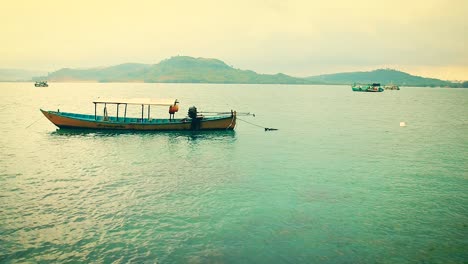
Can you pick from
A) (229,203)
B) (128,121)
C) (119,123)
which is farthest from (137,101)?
(229,203)

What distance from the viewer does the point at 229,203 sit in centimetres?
2308

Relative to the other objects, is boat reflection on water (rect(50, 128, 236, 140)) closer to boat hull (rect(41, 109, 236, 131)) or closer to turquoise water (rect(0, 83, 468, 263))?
boat hull (rect(41, 109, 236, 131))

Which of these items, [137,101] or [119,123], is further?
[119,123]

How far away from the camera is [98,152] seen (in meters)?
38.0

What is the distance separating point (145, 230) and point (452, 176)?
2826cm

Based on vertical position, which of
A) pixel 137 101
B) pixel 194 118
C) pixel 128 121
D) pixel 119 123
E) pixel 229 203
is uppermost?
pixel 137 101

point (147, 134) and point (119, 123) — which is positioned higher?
point (119, 123)

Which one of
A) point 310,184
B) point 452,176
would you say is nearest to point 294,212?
point 310,184

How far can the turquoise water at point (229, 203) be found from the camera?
16.7 metres

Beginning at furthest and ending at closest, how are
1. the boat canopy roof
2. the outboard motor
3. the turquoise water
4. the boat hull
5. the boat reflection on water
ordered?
the outboard motor < the boat hull < the boat canopy roof < the boat reflection on water < the turquoise water

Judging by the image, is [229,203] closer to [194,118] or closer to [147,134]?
[194,118]

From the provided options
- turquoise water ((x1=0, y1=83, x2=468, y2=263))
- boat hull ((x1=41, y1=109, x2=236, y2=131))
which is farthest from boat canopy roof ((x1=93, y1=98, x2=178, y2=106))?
turquoise water ((x1=0, y1=83, x2=468, y2=263))

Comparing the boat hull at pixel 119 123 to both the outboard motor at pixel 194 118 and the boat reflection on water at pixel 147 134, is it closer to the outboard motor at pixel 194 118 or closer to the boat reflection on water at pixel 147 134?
the outboard motor at pixel 194 118

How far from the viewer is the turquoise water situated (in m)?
16.7
